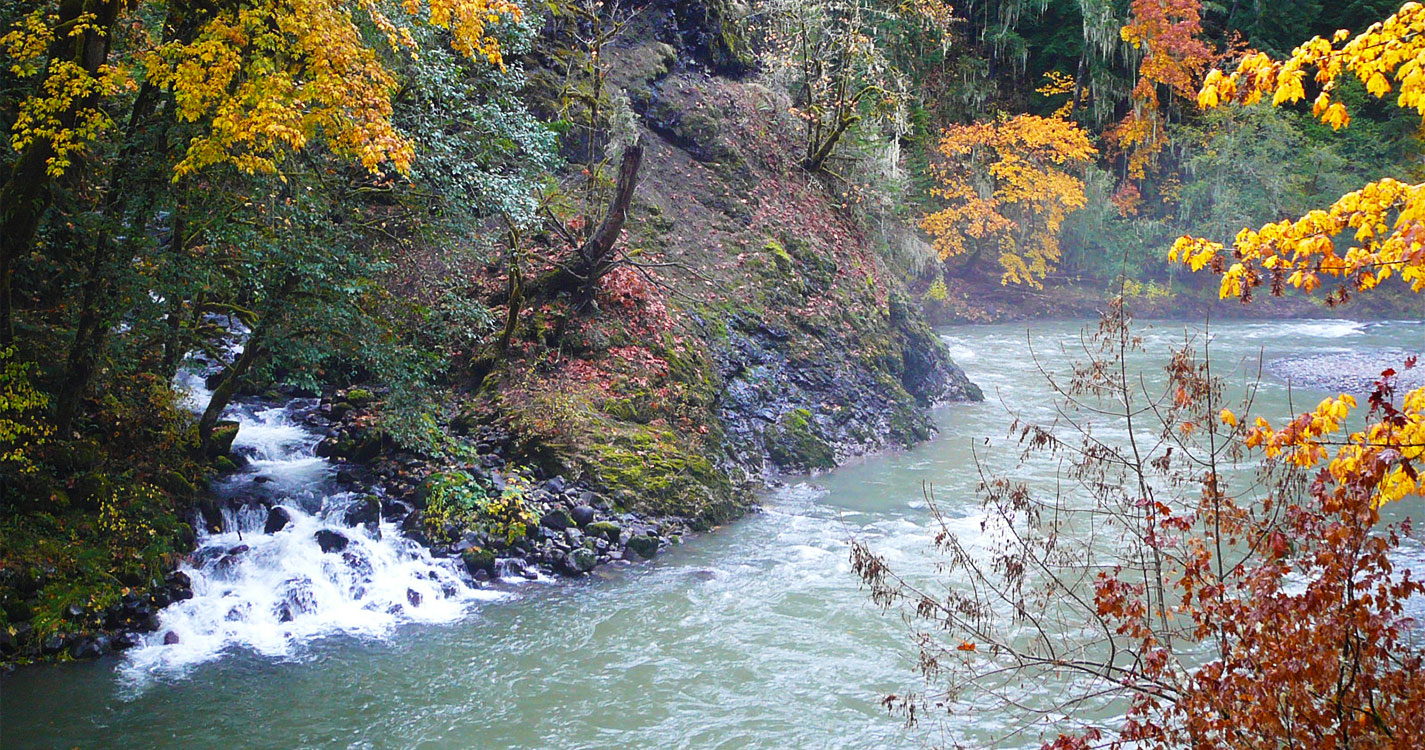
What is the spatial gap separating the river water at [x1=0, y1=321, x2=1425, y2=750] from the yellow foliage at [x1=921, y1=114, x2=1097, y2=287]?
18015mm

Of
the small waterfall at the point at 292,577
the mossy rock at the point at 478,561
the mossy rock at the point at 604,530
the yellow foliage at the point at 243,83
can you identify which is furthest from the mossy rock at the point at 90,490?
the mossy rock at the point at 604,530

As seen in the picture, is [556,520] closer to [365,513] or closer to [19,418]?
[365,513]

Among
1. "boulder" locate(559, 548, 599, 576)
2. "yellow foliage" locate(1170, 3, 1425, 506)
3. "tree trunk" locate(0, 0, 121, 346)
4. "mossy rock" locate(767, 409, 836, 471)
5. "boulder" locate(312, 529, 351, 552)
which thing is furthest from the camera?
"mossy rock" locate(767, 409, 836, 471)

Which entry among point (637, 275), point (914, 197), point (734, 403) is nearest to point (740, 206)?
point (637, 275)

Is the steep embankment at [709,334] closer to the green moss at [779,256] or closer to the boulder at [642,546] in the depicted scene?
the green moss at [779,256]

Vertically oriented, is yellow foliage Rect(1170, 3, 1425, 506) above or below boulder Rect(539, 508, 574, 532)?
above

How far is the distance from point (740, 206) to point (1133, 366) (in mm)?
11182

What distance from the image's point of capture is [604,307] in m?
13.7

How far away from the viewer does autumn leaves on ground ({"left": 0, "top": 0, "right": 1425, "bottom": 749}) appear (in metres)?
4.05

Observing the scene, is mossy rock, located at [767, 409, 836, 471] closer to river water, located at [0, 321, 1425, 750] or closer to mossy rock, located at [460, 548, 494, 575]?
river water, located at [0, 321, 1425, 750]

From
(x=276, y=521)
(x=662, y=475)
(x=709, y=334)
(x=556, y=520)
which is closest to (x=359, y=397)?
(x=276, y=521)

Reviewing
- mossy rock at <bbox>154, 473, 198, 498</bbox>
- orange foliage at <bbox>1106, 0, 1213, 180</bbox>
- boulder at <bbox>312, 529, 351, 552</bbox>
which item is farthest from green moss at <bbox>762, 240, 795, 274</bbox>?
orange foliage at <bbox>1106, 0, 1213, 180</bbox>

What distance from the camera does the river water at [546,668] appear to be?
6.87 m

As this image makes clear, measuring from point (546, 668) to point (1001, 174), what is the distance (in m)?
Answer: 22.9
